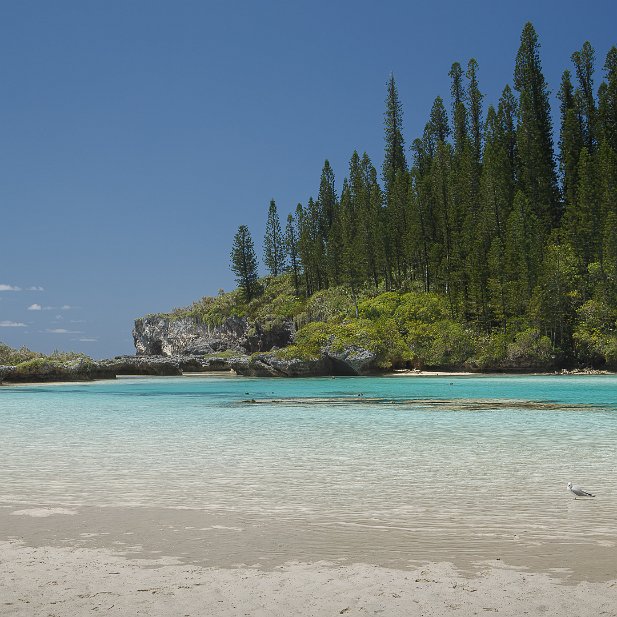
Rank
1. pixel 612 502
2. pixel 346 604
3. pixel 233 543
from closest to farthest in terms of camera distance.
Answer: pixel 346 604 < pixel 233 543 < pixel 612 502

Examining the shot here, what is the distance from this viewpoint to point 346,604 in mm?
4934

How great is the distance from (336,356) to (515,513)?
52153 millimetres

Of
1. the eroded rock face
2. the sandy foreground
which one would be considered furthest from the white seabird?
the eroded rock face

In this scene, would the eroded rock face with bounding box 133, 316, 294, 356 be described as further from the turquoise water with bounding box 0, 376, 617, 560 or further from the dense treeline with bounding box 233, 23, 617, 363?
the turquoise water with bounding box 0, 376, 617, 560

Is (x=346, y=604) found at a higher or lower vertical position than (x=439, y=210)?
lower

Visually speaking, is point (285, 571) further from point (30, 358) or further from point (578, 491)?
point (30, 358)

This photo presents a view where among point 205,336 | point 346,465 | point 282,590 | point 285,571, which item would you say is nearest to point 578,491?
point 346,465

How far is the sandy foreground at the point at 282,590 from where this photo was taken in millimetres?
4824

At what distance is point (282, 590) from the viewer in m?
5.24

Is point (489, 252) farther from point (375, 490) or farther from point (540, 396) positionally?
point (375, 490)

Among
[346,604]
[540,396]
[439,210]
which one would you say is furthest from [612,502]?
[439,210]

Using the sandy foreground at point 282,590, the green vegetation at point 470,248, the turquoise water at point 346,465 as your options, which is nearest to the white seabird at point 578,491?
the turquoise water at point 346,465

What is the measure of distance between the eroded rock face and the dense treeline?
10.1 m

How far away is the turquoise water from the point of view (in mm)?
7887
